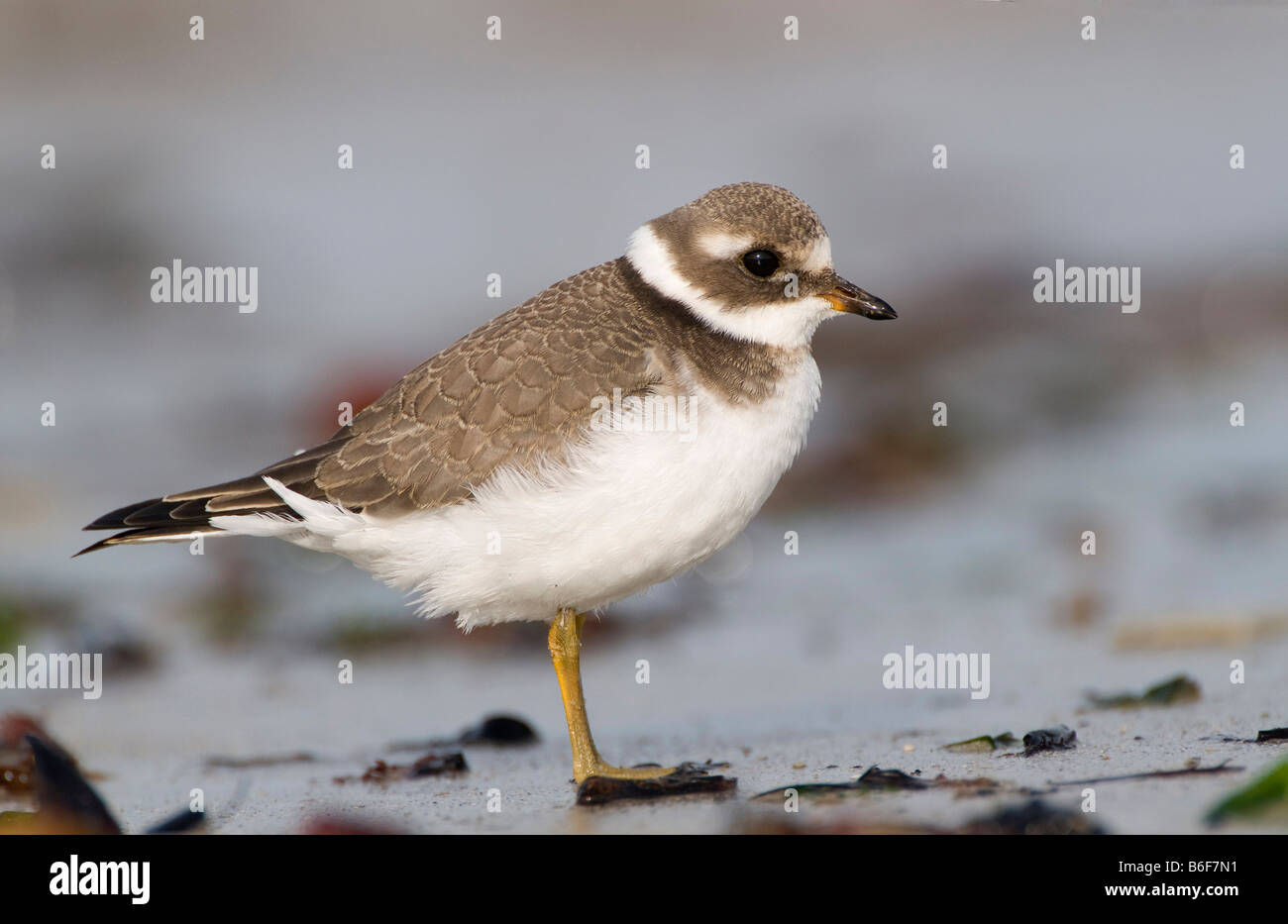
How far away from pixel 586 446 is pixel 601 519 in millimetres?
283

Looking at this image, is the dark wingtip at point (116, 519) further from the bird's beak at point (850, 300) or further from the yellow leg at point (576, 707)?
the bird's beak at point (850, 300)

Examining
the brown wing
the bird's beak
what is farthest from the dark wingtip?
the bird's beak

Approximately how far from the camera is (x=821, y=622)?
7199 millimetres

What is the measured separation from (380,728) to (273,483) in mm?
1532

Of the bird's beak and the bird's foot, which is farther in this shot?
the bird's beak

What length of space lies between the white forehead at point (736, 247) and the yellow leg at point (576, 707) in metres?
1.57

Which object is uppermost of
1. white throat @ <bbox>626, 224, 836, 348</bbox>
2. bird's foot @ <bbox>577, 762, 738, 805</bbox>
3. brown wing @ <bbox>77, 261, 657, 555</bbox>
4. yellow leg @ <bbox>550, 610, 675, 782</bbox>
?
white throat @ <bbox>626, 224, 836, 348</bbox>

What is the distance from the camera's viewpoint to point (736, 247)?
509 cm

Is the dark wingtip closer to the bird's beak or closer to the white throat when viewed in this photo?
the white throat

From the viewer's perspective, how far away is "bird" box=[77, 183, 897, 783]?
475 centimetres

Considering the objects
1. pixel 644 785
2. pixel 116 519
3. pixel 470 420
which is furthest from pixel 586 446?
pixel 116 519

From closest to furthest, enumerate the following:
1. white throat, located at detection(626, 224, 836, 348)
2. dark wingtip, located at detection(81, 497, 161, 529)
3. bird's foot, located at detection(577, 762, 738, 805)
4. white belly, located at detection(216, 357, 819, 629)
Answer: white belly, located at detection(216, 357, 819, 629), bird's foot, located at detection(577, 762, 738, 805), white throat, located at detection(626, 224, 836, 348), dark wingtip, located at detection(81, 497, 161, 529)

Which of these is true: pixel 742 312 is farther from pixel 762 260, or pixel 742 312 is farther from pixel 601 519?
pixel 601 519

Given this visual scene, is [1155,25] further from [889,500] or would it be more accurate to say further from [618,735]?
[618,735]
